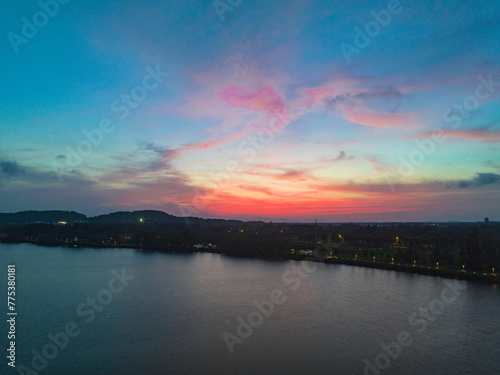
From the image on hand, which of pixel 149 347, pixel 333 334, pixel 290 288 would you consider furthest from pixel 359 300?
pixel 149 347

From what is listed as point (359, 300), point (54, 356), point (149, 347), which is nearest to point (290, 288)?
point (359, 300)

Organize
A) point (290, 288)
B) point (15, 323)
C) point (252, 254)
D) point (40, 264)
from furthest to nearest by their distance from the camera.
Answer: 1. point (252, 254)
2. point (40, 264)
3. point (290, 288)
4. point (15, 323)

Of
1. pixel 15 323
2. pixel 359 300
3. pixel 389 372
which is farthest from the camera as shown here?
pixel 359 300

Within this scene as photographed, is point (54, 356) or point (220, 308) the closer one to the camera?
point (54, 356)

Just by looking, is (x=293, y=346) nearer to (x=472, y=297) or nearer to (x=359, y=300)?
(x=359, y=300)

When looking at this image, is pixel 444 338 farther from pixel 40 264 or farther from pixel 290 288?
pixel 40 264

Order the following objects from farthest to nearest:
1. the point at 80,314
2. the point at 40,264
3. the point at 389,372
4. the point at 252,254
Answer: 1. the point at 252,254
2. the point at 40,264
3. the point at 80,314
4. the point at 389,372
